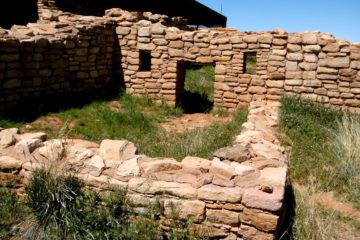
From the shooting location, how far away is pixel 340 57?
27.0 ft

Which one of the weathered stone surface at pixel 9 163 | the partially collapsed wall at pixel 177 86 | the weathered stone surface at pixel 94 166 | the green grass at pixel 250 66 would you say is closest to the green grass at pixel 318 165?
the partially collapsed wall at pixel 177 86

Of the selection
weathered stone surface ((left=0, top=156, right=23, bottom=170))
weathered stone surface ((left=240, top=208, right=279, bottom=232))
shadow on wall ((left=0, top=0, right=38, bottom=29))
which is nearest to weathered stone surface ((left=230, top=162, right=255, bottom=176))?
weathered stone surface ((left=240, top=208, right=279, bottom=232))

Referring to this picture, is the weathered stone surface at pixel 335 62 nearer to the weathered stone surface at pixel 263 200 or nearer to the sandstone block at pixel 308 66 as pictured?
the sandstone block at pixel 308 66

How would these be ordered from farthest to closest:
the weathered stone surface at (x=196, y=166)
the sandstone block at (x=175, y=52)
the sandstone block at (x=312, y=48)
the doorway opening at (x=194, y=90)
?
the doorway opening at (x=194, y=90) < the sandstone block at (x=175, y=52) < the sandstone block at (x=312, y=48) < the weathered stone surface at (x=196, y=166)

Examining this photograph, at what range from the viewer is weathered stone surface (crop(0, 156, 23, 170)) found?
407 cm

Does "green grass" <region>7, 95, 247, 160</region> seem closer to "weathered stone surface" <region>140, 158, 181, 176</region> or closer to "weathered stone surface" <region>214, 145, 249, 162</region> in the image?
"weathered stone surface" <region>214, 145, 249, 162</region>

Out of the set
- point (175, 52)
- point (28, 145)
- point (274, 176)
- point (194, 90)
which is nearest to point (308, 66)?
point (175, 52)

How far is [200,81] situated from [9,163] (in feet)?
28.3

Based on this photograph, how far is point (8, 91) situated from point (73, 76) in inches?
71.6

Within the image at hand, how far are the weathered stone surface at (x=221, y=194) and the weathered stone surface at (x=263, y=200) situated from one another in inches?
2.9

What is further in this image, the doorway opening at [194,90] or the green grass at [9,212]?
the doorway opening at [194,90]

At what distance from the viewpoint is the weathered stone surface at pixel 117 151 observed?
159 inches

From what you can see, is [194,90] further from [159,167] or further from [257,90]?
[159,167]

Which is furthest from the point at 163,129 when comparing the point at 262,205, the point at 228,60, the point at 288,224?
the point at 262,205
